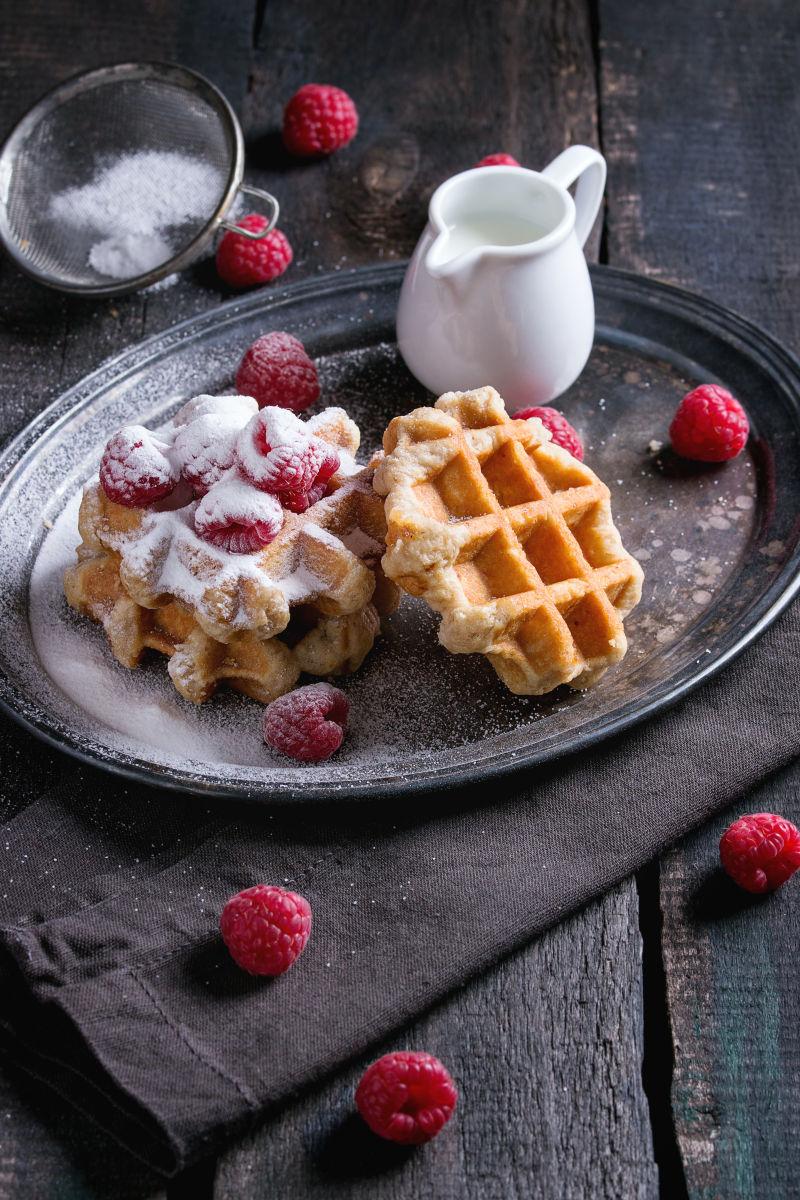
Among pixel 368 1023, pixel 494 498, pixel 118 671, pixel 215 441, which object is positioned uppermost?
pixel 215 441

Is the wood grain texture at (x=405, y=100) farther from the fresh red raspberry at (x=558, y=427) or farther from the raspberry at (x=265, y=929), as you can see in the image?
the raspberry at (x=265, y=929)

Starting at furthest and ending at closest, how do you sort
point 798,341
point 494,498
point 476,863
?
1. point 798,341
2. point 494,498
3. point 476,863

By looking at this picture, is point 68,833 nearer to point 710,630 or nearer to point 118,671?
point 118,671

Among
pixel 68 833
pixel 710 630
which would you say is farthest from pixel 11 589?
pixel 710 630

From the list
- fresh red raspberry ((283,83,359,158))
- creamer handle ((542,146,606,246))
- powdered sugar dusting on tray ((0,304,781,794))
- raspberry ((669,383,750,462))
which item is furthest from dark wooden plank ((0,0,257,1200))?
raspberry ((669,383,750,462))

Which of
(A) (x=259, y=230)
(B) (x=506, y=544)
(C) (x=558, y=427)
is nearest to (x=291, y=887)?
(B) (x=506, y=544)

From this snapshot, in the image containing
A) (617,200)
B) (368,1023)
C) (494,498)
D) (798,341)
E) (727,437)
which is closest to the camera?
(368,1023)

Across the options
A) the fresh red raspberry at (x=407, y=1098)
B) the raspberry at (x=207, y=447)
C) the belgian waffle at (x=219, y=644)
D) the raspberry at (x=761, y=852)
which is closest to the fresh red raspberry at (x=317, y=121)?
the raspberry at (x=207, y=447)

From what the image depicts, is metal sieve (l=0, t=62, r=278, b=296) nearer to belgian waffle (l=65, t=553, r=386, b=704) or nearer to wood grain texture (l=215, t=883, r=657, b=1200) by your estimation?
belgian waffle (l=65, t=553, r=386, b=704)
